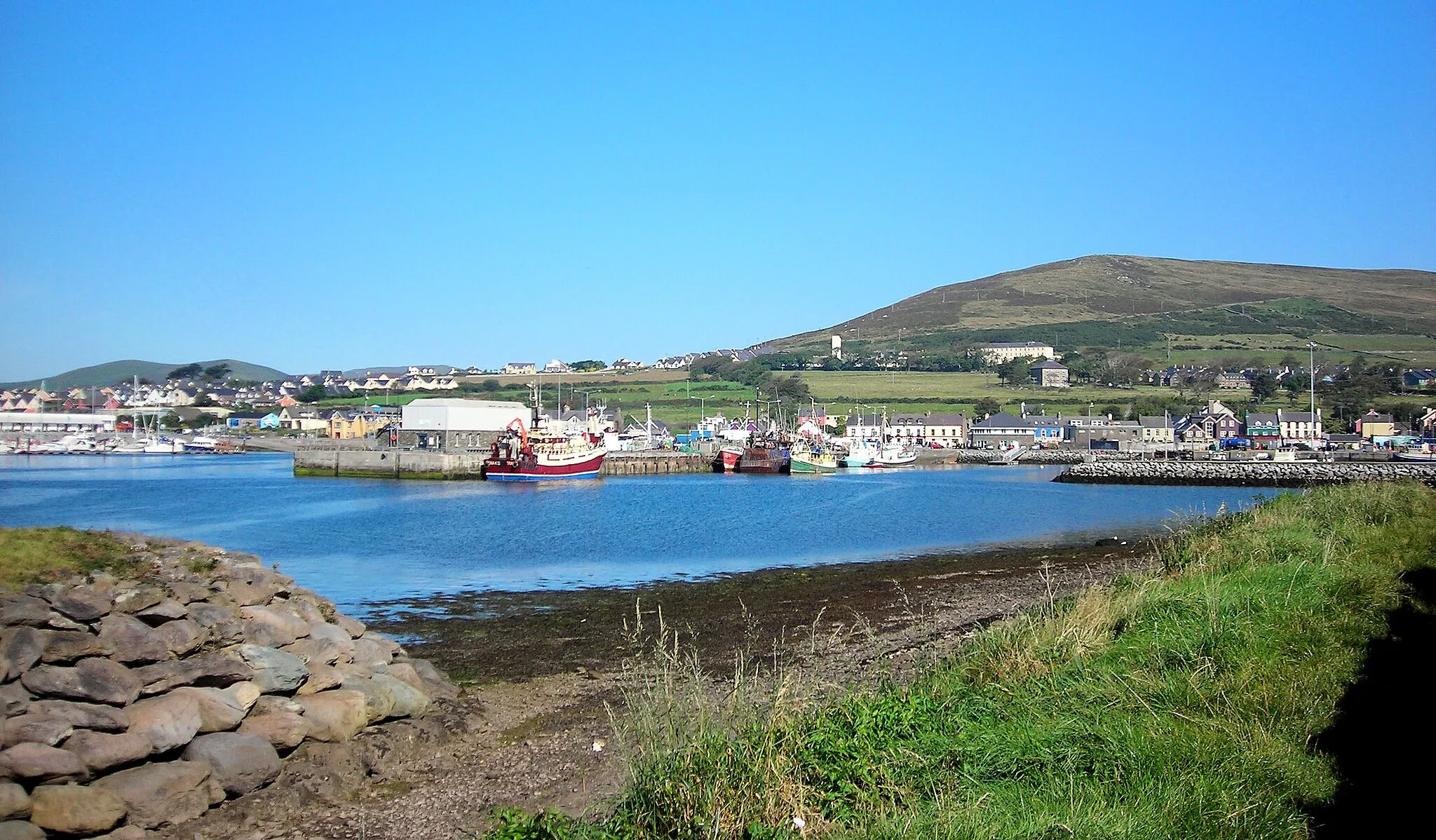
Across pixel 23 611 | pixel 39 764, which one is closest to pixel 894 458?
pixel 23 611

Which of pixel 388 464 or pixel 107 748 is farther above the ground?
pixel 107 748

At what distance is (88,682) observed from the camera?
7414 millimetres

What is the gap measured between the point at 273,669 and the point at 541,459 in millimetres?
51809

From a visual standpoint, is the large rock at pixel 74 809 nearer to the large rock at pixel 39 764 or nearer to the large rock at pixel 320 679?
the large rock at pixel 39 764

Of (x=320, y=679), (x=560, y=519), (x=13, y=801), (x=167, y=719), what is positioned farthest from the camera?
(x=560, y=519)

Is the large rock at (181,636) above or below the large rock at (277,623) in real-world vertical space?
above

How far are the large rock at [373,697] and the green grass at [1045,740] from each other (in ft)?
11.6

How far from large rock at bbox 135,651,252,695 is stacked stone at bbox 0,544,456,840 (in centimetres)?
1

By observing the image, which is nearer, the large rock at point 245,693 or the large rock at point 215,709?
the large rock at point 215,709

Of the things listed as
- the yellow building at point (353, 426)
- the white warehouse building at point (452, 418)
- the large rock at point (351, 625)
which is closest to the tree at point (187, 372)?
the yellow building at point (353, 426)

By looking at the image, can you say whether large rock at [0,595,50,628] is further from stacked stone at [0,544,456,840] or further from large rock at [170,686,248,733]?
large rock at [170,686,248,733]

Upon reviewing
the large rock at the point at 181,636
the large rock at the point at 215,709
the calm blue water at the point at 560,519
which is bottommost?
the calm blue water at the point at 560,519

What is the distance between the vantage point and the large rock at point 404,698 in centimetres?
948

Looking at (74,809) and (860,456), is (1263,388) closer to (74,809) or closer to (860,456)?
(860,456)
